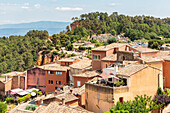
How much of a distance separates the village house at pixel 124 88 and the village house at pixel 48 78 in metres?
17.3

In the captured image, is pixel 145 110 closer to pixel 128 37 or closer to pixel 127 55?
pixel 127 55

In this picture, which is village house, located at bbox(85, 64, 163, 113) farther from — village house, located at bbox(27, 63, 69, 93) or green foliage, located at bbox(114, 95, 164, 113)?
village house, located at bbox(27, 63, 69, 93)

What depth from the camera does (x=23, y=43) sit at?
68562mm

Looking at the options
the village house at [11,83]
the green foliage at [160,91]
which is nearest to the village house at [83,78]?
the green foliage at [160,91]

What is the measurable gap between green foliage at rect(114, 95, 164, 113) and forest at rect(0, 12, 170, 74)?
1562 inches

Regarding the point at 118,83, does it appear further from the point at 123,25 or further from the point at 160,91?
the point at 123,25

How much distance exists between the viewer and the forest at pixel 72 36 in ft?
196

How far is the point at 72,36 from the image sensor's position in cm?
8025

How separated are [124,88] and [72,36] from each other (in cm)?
6403

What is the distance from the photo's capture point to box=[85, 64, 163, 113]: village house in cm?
1714

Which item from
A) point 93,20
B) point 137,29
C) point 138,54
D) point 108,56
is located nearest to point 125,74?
point 138,54

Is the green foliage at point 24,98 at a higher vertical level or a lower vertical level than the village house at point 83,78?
lower

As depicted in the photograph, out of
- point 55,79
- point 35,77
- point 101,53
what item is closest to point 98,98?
point 101,53

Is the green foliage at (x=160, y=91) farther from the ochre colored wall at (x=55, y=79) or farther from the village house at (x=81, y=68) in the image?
the ochre colored wall at (x=55, y=79)
